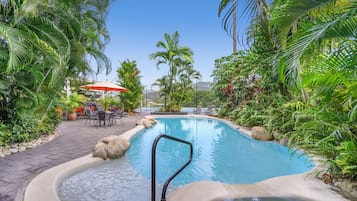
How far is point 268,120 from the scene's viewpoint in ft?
25.5

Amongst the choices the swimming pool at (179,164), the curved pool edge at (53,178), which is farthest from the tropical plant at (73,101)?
the curved pool edge at (53,178)

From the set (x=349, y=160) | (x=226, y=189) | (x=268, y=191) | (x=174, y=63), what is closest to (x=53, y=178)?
(x=226, y=189)

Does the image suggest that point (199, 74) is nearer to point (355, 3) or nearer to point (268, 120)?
point (268, 120)

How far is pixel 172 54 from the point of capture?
16.1m

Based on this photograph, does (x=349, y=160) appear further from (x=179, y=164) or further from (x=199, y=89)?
(x=199, y=89)

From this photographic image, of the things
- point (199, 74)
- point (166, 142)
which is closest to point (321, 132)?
point (166, 142)

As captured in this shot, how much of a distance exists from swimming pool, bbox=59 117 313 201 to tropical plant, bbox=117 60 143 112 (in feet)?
28.4

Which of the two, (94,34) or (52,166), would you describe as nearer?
(52,166)

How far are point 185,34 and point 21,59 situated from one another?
15.1 metres

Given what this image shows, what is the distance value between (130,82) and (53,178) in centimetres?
1288

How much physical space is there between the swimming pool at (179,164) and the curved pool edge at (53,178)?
0.41 feet

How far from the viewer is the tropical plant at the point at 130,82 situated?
15773 mm

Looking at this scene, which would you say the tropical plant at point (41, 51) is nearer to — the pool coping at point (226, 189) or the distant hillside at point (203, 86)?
the pool coping at point (226, 189)

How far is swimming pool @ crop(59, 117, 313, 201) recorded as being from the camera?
3367mm
